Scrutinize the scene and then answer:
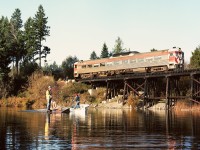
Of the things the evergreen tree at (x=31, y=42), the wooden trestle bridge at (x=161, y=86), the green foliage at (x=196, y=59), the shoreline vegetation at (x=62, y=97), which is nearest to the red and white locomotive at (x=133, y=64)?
the wooden trestle bridge at (x=161, y=86)

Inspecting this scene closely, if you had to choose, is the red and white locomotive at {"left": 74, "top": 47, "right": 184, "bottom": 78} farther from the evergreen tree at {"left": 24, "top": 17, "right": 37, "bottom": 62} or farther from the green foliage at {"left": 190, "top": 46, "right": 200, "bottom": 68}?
the evergreen tree at {"left": 24, "top": 17, "right": 37, "bottom": 62}

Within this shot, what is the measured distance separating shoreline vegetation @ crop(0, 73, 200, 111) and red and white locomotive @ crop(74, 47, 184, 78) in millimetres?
3686

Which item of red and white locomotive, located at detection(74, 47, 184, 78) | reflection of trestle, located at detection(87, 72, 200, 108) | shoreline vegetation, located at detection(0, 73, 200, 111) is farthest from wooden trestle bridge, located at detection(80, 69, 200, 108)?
red and white locomotive, located at detection(74, 47, 184, 78)

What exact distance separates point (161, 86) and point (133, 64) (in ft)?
21.3

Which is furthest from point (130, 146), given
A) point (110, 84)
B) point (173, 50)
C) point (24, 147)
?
point (110, 84)

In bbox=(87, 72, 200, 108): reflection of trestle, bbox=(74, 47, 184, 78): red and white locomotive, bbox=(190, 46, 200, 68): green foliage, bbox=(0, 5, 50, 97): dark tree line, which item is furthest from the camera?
bbox=(0, 5, 50, 97): dark tree line

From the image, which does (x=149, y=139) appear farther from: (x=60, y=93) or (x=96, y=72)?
(x=96, y=72)

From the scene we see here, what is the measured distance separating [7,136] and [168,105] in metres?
41.5

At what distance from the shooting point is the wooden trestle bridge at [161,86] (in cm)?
5588

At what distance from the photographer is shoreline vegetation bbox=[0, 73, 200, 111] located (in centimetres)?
6436

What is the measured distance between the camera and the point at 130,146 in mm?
15828

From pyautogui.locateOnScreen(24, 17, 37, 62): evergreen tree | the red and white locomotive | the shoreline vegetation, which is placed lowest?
the shoreline vegetation

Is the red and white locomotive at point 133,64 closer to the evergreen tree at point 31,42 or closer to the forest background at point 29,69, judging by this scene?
the forest background at point 29,69

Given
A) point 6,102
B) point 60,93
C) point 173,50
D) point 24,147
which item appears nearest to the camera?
point 24,147
